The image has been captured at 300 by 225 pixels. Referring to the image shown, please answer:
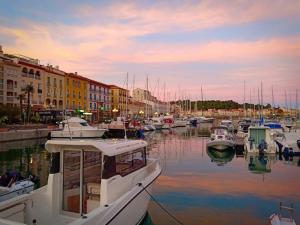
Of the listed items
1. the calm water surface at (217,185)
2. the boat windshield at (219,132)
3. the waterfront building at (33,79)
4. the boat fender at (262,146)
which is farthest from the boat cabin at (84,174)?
the waterfront building at (33,79)

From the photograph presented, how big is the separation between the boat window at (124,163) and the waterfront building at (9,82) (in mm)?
50173

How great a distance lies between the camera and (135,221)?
34.1ft

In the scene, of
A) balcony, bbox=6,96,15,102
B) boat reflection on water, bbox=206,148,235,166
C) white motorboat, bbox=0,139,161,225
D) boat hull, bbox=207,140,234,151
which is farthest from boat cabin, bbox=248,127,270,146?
balcony, bbox=6,96,15,102

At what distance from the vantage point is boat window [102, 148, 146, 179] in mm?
8969

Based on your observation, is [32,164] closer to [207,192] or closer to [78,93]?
[207,192]

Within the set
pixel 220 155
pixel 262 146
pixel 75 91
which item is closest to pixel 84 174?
pixel 220 155

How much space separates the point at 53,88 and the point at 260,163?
5817 centimetres

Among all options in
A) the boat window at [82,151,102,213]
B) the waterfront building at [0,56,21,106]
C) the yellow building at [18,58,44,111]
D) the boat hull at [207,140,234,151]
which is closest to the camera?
the boat window at [82,151,102,213]

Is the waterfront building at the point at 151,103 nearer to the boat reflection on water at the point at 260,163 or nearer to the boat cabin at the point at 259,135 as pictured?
the boat cabin at the point at 259,135

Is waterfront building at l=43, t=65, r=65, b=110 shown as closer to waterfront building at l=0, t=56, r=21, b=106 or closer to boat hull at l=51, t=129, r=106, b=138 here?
waterfront building at l=0, t=56, r=21, b=106

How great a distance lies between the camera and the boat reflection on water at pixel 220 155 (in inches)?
1076

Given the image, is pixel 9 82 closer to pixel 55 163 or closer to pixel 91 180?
pixel 55 163

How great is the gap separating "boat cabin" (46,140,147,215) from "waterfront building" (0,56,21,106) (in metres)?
51.3

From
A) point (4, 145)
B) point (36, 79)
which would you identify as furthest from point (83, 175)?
point (36, 79)
